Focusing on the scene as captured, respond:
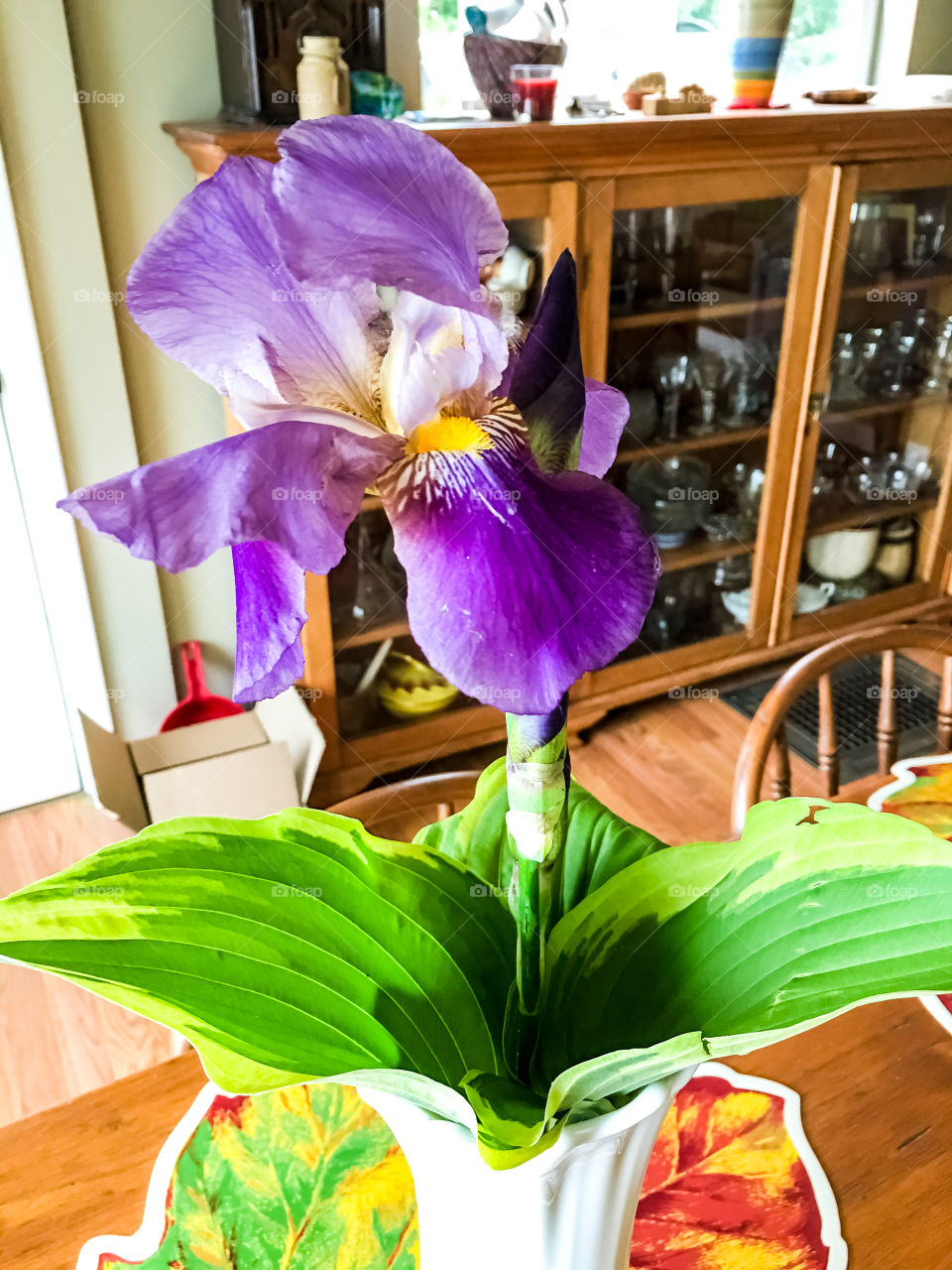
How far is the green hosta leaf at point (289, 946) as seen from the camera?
0.41m

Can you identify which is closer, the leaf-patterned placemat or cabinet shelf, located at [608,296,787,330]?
the leaf-patterned placemat

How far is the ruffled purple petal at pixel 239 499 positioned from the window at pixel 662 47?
6.07 feet

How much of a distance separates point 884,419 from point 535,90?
4.25ft

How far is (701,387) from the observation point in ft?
7.34

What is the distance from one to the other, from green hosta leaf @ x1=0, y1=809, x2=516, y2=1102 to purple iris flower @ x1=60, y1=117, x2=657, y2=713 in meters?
0.14

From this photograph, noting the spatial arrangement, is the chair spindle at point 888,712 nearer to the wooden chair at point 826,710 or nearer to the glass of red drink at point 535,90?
the wooden chair at point 826,710

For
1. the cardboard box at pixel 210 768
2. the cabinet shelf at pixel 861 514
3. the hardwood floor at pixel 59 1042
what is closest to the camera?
the hardwood floor at pixel 59 1042

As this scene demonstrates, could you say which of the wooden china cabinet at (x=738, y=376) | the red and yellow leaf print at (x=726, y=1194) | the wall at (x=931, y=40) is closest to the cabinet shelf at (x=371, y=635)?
the wooden china cabinet at (x=738, y=376)

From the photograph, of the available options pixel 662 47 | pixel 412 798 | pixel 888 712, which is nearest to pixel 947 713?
pixel 888 712

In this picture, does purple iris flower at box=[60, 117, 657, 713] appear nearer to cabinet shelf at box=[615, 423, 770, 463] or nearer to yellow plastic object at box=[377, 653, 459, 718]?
yellow plastic object at box=[377, 653, 459, 718]

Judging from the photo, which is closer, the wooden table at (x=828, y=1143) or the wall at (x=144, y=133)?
the wooden table at (x=828, y=1143)

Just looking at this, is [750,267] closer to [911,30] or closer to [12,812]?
[911,30]

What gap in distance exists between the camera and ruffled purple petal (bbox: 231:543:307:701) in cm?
33

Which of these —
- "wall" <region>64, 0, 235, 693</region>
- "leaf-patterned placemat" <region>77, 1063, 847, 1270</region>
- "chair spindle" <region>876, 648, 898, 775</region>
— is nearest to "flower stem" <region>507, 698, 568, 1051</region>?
"leaf-patterned placemat" <region>77, 1063, 847, 1270</region>
